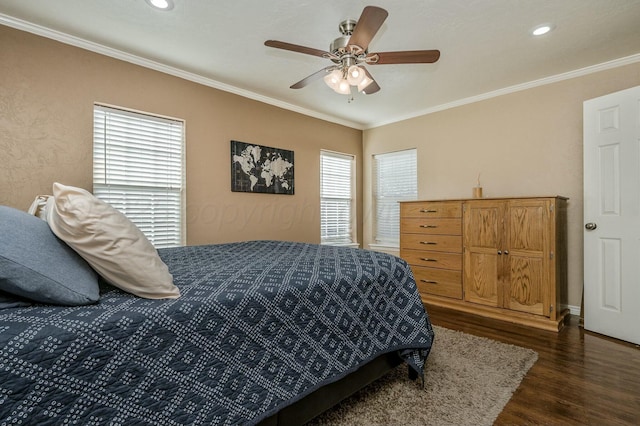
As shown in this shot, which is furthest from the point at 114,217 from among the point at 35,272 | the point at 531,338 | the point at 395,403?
the point at 531,338

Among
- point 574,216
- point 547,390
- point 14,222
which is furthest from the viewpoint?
point 574,216

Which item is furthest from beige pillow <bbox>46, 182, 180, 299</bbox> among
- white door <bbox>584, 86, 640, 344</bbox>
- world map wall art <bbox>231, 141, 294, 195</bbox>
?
white door <bbox>584, 86, 640, 344</bbox>

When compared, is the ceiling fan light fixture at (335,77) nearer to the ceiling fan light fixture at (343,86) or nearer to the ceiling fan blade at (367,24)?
the ceiling fan light fixture at (343,86)

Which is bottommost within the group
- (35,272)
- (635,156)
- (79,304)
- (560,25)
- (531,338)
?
(531,338)

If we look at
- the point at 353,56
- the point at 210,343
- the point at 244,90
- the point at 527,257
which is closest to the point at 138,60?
the point at 244,90

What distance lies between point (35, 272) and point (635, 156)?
394 cm

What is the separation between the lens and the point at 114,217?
1.17 m

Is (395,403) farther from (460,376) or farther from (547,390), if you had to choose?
(547,390)

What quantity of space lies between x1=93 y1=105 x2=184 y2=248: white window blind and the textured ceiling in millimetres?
585

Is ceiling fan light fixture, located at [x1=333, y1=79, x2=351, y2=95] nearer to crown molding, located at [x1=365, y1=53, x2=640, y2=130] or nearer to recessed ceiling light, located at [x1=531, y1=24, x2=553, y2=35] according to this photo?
recessed ceiling light, located at [x1=531, y1=24, x2=553, y2=35]

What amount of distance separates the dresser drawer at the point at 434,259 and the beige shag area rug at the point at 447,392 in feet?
3.73

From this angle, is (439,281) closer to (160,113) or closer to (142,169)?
(142,169)

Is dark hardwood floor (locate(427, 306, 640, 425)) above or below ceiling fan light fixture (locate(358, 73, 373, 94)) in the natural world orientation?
below

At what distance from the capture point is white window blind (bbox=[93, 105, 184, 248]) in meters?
2.80
